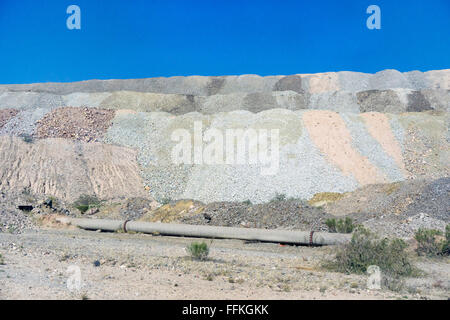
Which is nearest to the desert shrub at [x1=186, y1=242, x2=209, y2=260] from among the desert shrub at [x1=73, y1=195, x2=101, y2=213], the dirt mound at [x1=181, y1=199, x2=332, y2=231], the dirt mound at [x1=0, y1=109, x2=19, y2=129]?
the dirt mound at [x1=181, y1=199, x2=332, y2=231]

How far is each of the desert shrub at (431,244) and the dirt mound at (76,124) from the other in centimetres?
2958

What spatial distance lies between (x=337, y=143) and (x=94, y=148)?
19.0 meters

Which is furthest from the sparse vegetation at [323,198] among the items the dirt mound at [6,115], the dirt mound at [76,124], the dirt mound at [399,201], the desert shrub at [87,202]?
the dirt mound at [6,115]

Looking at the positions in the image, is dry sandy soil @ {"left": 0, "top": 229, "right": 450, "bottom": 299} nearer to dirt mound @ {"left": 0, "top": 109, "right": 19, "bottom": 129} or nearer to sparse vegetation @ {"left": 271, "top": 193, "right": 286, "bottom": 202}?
sparse vegetation @ {"left": 271, "top": 193, "right": 286, "bottom": 202}

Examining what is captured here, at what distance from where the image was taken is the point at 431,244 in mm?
12117

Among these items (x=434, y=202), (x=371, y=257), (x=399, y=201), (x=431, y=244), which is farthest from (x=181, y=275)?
(x=399, y=201)

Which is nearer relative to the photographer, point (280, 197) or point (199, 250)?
point (199, 250)

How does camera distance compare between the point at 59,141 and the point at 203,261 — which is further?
the point at 59,141

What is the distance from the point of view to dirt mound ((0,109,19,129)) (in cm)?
4032

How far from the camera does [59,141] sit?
32594mm

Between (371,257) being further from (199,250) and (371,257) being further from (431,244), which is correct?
(199,250)

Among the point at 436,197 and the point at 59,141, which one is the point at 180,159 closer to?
the point at 59,141

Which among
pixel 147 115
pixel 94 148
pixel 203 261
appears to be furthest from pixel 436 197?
pixel 147 115

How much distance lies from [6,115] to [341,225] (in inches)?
1492
